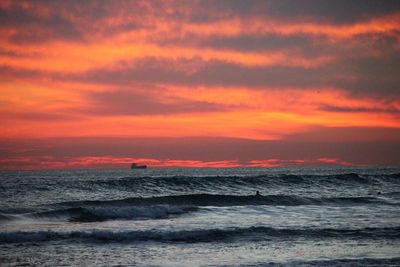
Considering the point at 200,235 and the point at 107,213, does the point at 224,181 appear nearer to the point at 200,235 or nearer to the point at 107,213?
the point at 107,213

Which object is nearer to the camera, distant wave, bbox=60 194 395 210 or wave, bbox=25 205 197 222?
wave, bbox=25 205 197 222

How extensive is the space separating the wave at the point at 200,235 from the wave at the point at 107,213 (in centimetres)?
703

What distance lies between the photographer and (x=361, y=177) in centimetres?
6912

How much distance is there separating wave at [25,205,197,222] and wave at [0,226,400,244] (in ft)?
23.1

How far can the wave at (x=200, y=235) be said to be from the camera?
19812mm

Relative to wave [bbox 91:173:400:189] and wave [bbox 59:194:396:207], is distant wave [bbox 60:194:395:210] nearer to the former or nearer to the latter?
wave [bbox 59:194:396:207]

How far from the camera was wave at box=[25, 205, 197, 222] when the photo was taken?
28000mm

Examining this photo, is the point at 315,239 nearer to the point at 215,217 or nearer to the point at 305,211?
the point at 215,217

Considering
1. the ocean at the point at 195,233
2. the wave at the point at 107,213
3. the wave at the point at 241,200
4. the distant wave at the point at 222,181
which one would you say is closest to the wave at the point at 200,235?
the ocean at the point at 195,233

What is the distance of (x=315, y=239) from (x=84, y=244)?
31.0ft

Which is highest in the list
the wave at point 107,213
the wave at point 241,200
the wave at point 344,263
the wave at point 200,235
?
the wave at point 344,263

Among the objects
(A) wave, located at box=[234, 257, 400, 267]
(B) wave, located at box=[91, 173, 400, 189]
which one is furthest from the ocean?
(B) wave, located at box=[91, 173, 400, 189]

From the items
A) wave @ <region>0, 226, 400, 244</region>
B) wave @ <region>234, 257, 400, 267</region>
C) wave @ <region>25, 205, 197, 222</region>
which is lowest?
wave @ <region>25, 205, 197, 222</region>

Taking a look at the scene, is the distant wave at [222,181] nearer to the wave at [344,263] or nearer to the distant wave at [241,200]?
the distant wave at [241,200]
